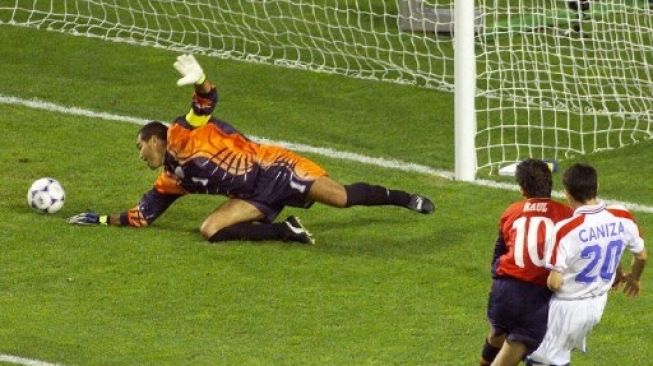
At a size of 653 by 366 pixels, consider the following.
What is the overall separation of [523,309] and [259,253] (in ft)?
11.1

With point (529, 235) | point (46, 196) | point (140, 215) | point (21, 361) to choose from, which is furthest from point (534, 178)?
point (46, 196)

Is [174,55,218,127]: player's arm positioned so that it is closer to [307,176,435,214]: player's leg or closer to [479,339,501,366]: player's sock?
[307,176,435,214]: player's leg

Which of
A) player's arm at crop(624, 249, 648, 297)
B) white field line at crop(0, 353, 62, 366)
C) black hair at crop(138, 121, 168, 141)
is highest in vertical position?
black hair at crop(138, 121, 168, 141)

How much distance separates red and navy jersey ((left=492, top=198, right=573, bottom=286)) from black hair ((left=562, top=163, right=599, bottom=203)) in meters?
0.24

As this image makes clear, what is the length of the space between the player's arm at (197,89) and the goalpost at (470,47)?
2295mm

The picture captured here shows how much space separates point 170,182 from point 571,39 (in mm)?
5130

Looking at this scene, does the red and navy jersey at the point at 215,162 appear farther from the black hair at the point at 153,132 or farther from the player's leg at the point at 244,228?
the player's leg at the point at 244,228

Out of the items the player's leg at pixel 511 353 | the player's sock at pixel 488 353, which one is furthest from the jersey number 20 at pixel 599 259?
the player's sock at pixel 488 353

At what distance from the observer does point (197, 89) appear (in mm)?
11656

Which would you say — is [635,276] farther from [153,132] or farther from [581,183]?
[153,132]

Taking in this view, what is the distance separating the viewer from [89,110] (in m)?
15.3

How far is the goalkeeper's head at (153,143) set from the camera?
11.8m

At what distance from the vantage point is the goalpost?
1459 cm

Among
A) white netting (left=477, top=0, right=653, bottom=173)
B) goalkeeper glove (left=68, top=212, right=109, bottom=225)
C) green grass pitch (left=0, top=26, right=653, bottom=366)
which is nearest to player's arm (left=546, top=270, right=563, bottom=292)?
green grass pitch (left=0, top=26, right=653, bottom=366)
